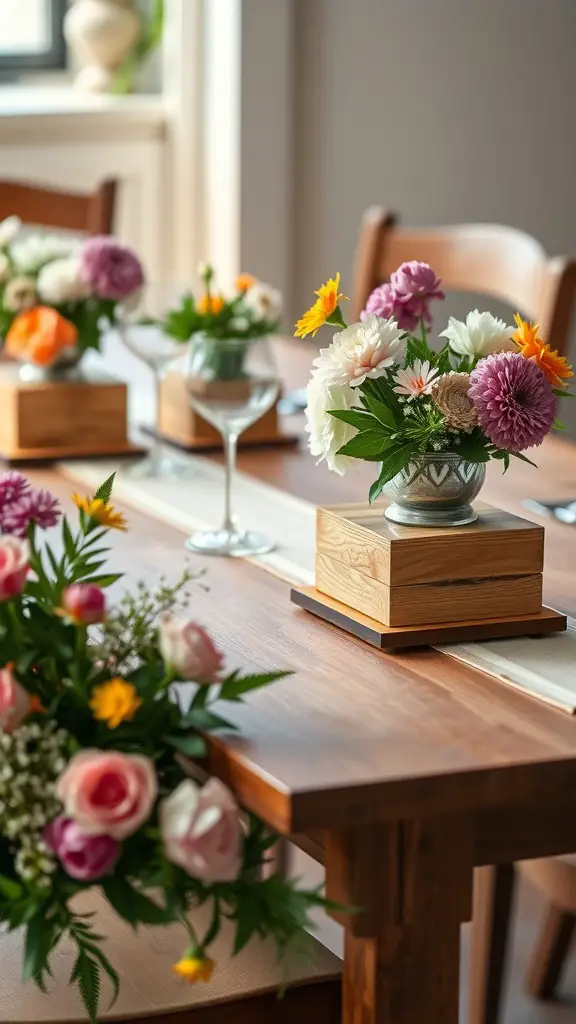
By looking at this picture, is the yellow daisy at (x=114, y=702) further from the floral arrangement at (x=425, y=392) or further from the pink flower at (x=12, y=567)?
the floral arrangement at (x=425, y=392)

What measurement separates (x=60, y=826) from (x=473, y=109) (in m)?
3.08

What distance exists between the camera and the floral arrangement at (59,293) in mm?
1832

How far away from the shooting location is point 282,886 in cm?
93

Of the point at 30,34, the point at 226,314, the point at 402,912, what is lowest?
the point at 402,912

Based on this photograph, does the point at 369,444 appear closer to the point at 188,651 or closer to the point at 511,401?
the point at 511,401

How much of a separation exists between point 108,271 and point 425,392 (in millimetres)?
785

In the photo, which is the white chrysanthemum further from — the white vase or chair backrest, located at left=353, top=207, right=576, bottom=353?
the white vase

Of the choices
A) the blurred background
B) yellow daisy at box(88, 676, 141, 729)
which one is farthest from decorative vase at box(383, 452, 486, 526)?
the blurred background

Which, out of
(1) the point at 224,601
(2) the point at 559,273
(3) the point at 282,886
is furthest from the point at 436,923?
(2) the point at 559,273

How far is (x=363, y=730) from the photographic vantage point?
1015 millimetres

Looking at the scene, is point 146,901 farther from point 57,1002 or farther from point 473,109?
point 473,109

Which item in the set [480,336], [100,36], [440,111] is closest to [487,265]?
[480,336]

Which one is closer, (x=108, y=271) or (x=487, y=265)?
(x=108, y=271)

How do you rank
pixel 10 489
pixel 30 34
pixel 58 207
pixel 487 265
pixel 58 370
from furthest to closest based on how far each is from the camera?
pixel 30 34 → pixel 58 207 → pixel 487 265 → pixel 58 370 → pixel 10 489
